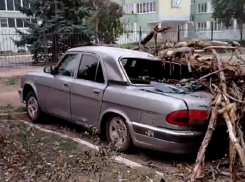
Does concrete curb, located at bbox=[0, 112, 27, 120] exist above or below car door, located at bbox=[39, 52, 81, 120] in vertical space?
below

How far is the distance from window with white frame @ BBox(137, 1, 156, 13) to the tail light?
41097 millimetres

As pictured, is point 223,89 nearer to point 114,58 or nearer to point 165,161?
point 165,161

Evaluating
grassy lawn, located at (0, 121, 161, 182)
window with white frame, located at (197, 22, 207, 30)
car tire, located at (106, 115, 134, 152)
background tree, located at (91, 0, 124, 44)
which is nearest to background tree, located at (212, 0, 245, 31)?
window with white frame, located at (197, 22, 207, 30)

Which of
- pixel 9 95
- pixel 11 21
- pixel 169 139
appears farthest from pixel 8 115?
pixel 11 21

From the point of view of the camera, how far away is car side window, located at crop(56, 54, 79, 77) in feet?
21.7

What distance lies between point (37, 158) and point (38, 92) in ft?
8.79

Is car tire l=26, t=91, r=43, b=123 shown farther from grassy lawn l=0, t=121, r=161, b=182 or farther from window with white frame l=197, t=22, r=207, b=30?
window with white frame l=197, t=22, r=207, b=30

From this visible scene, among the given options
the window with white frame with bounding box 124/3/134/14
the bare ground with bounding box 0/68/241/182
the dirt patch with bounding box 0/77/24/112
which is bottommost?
the bare ground with bounding box 0/68/241/182

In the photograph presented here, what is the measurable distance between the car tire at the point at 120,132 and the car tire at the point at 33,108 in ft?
7.19

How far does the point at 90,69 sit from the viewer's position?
623 cm

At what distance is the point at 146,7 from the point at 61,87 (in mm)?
41295

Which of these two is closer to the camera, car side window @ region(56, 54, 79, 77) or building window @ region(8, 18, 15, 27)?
car side window @ region(56, 54, 79, 77)

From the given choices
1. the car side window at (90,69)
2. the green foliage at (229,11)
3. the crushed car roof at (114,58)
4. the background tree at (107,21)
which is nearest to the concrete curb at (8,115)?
the car side window at (90,69)

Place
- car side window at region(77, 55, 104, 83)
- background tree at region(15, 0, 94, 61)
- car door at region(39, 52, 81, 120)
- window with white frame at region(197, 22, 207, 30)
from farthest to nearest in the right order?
window with white frame at region(197, 22, 207, 30) < background tree at region(15, 0, 94, 61) < car door at region(39, 52, 81, 120) < car side window at region(77, 55, 104, 83)
